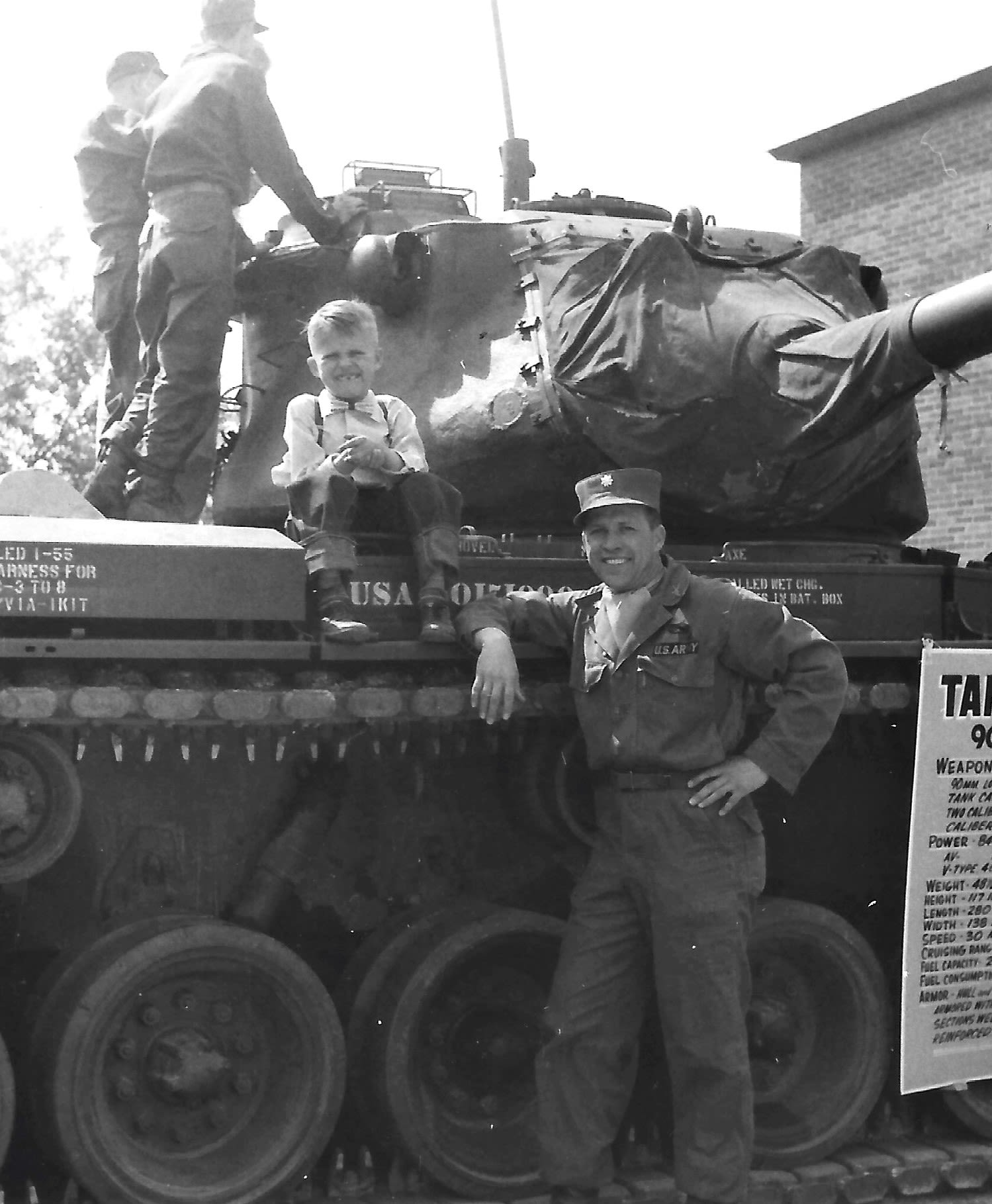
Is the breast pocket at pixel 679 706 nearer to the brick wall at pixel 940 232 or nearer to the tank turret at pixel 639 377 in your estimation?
the tank turret at pixel 639 377

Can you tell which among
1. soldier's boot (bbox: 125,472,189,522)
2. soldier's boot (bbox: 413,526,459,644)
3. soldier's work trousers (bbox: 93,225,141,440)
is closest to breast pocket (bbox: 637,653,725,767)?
soldier's boot (bbox: 413,526,459,644)

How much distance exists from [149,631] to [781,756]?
6.58 ft

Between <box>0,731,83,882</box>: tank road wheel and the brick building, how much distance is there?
51.1ft

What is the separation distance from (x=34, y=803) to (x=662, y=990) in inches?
79.9

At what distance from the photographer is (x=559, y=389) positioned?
664 centimetres

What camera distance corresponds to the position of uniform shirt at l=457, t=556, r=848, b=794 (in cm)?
521

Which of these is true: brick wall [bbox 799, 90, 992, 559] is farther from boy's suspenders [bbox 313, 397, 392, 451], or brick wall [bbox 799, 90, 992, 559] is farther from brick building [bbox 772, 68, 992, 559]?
boy's suspenders [bbox 313, 397, 392, 451]

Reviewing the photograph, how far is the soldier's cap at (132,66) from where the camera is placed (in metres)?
8.88

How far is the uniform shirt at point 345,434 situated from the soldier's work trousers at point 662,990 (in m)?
1.30

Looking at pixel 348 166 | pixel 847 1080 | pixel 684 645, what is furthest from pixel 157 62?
pixel 847 1080

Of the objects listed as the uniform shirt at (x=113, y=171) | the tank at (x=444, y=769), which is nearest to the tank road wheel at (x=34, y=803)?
the tank at (x=444, y=769)

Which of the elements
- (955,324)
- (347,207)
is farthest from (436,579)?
(347,207)

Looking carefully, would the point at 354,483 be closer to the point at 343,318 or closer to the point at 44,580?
the point at 343,318

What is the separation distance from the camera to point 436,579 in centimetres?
549
